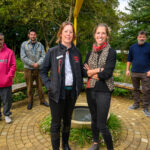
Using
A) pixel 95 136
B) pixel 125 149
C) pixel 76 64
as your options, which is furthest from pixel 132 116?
pixel 76 64

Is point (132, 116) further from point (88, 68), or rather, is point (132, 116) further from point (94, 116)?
point (88, 68)

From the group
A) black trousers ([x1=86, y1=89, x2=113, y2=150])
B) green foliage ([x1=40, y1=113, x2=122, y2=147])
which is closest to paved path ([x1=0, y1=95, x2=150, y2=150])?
green foliage ([x1=40, y1=113, x2=122, y2=147])

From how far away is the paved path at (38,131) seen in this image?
8.25 ft

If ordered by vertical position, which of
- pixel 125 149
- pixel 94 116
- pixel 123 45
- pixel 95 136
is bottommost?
pixel 125 149

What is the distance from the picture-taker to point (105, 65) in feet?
6.50

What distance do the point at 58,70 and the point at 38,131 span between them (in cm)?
170

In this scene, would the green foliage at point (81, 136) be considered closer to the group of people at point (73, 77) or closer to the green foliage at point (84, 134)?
the green foliage at point (84, 134)

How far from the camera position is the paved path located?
8.25 feet

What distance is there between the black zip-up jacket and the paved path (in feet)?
3.86

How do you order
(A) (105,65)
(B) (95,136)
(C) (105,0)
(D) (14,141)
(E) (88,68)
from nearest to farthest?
(A) (105,65)
(E) (88,68)
(B) (95,136)
(D) (14,141)
(C) (105,0)

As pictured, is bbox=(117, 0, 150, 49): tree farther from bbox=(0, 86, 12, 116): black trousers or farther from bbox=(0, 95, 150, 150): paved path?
bbox=(0, 86, 12, 116): black trousers

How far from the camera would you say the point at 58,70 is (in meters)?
1.90

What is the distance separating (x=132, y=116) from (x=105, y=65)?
94.1 inches

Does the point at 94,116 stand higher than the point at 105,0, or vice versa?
the point at 105,0
